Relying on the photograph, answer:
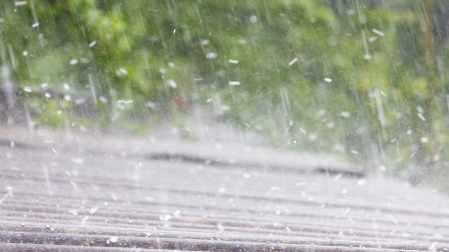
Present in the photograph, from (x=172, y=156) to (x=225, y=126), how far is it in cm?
170

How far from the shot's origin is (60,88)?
4684 mm

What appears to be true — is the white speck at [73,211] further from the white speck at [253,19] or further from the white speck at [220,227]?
the white speck at [253,19]

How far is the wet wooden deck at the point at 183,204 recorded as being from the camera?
3.50ft

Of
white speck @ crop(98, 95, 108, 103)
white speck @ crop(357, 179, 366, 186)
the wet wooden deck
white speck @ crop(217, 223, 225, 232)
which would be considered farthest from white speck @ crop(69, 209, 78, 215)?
white speck @ crop(98, 95, 108, 103)

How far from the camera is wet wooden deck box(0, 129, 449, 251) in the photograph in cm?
107

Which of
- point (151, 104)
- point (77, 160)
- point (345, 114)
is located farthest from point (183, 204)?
point (345, 114)

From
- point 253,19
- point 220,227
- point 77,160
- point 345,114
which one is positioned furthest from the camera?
point 345,114

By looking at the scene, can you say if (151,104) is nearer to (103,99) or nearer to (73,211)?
(103,99)

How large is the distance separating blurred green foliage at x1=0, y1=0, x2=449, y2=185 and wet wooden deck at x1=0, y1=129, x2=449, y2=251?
87cm

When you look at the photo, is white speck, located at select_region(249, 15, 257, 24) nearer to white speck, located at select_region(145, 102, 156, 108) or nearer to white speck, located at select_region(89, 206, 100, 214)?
white speck, located at select_region(145, 102, 156, 108)

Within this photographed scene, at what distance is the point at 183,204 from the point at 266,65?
3.03 metres

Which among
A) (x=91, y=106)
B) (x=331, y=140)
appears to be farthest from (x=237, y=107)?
(x=91, y=106)

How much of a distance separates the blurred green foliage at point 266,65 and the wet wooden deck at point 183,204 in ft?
2.86

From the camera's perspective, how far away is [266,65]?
4.80 m
